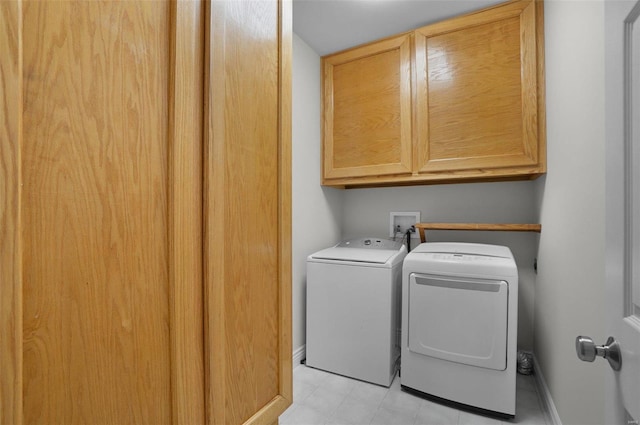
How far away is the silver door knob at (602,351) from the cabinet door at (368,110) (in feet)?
4.75

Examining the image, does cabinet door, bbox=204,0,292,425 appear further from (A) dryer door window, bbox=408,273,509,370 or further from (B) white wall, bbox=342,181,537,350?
(B) white wall, bbox=342,181,537,350

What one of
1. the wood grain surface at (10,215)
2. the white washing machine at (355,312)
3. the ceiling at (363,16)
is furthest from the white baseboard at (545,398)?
the ceiling at (363,16)

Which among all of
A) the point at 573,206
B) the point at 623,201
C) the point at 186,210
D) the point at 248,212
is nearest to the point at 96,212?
the point at 186,210

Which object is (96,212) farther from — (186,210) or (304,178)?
(304,178)

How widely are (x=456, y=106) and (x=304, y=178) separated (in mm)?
1097

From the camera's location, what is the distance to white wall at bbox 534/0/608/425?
0.93 metres

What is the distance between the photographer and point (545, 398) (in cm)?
150

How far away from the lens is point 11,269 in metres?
0.34

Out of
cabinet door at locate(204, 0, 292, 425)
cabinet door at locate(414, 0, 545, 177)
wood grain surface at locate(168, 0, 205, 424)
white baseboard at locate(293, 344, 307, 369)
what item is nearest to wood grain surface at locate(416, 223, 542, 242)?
cabinet door at locate(414, 0, 545, 177)

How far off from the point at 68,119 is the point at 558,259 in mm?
1785

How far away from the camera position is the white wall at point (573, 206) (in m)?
0.93

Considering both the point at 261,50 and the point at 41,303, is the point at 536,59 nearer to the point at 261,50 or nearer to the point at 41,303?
the point at 261,50

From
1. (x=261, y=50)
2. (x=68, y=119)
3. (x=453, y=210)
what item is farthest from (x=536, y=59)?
(x=68, y=119)

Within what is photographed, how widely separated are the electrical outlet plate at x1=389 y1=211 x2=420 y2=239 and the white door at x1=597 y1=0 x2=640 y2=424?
1.67m
